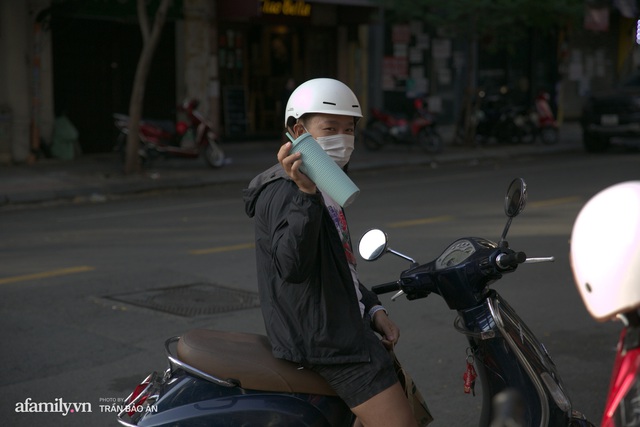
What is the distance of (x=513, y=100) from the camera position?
28531 millimetres

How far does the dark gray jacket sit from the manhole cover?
3907 mm

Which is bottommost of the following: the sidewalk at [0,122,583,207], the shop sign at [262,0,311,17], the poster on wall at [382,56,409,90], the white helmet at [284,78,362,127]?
the sidewalk at [0,122,583,207]

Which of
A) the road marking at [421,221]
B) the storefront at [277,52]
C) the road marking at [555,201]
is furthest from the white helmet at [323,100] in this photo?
the storefront at [277,52]

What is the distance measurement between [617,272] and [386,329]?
1331 millimetres

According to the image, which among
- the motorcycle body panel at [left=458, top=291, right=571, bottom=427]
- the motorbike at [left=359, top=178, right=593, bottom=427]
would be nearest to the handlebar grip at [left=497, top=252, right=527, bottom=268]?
the motorbike at [left=359, top=178, right=593, bottom=427]

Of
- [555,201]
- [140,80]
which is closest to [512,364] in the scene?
[555,201]

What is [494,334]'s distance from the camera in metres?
2.99

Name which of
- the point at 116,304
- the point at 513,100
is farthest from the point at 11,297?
the point at 513,100

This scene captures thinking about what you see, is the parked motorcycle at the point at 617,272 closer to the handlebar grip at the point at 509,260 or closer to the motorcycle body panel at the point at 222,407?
the handlebar grip at the point at 509,260

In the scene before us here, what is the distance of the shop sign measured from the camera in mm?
21038

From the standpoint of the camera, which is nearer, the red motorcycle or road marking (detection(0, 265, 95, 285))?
road marking (detection(0, 265, 95, 285))

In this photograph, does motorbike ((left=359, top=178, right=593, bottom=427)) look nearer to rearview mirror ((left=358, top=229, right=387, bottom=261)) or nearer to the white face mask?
rearview mirror ((left=358, top=229, right=387, bottom=261))

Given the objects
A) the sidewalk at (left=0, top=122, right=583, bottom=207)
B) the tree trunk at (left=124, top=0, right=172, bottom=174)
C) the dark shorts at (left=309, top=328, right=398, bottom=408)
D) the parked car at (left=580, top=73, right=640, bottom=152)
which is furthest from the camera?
the parked car at (left=580, top=73, right=640, bottom=152)

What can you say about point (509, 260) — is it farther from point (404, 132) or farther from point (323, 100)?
point (404, 132)
